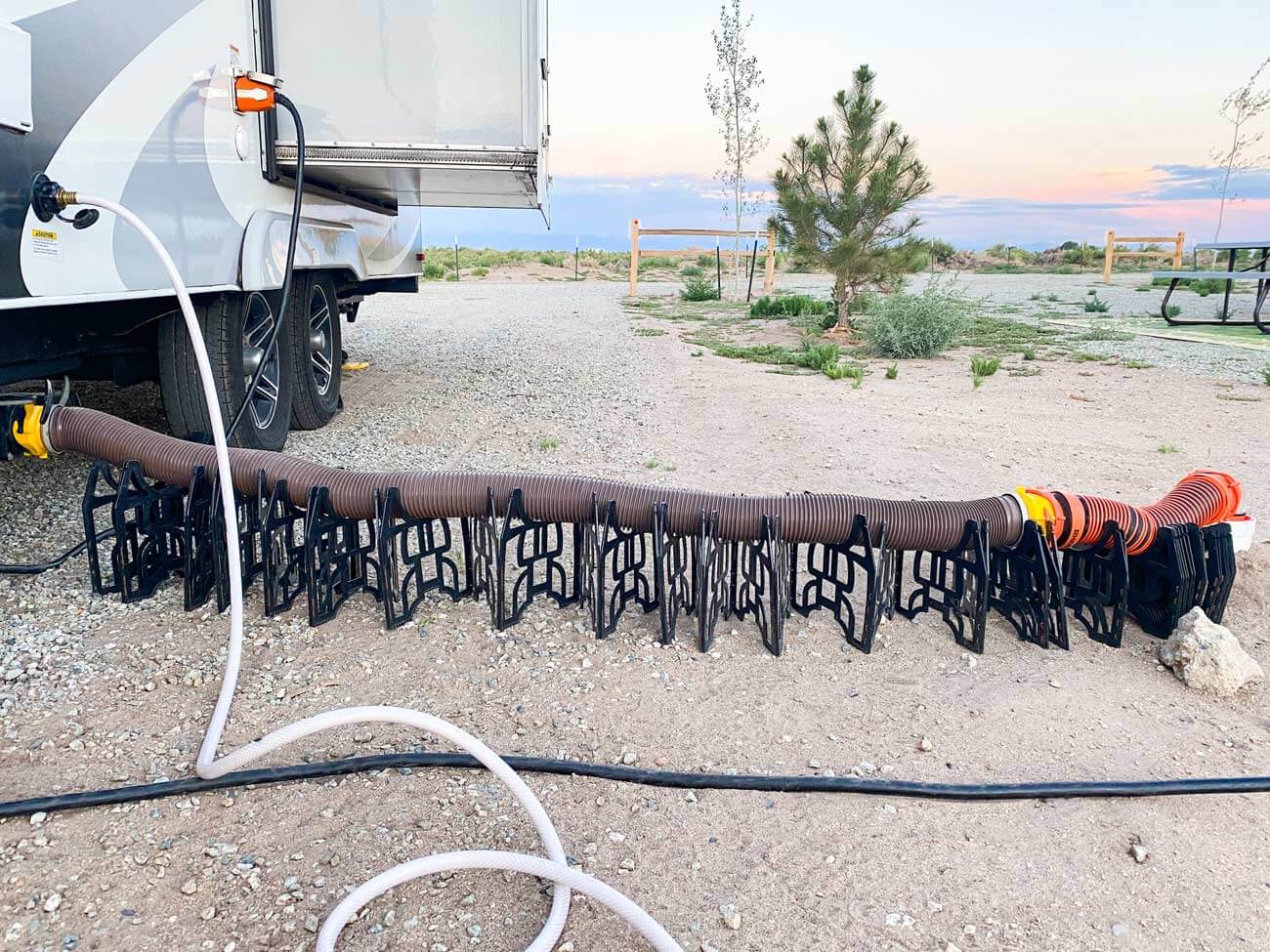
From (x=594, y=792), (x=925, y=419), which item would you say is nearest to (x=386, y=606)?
(x=594, y=792)

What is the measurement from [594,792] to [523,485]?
1101 millimetres

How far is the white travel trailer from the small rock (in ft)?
7.87

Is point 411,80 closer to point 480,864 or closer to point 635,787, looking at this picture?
point 635,787

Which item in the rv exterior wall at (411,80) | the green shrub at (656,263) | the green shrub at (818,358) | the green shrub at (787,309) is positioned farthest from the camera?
the green shrub at (656,263)

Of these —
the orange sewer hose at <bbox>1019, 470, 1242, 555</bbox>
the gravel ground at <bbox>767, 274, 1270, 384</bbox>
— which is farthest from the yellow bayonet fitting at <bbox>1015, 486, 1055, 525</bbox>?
the gravel ground at <bbox>767, 274, 1270, 384</bbox>

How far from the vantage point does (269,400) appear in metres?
4.70

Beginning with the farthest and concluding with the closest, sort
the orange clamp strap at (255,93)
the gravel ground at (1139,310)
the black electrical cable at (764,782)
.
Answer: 1. the gravel ground at (1139,310)
2. the orange clamp strap at (255,93)
3. the black electrical cable at (764,782)

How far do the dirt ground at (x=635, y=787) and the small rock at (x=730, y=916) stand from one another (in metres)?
0.01

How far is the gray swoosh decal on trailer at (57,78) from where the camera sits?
8.08 feet

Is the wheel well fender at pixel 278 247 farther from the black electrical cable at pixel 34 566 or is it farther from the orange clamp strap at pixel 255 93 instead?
the black electrical cable at pixel 34 566

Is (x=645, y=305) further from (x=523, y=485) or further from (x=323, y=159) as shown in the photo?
(x=523, y=485)

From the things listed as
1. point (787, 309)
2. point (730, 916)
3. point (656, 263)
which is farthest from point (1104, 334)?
point (656, 263)

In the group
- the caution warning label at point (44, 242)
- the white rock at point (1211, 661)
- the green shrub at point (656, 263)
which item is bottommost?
the white rock at point (1211, 661)

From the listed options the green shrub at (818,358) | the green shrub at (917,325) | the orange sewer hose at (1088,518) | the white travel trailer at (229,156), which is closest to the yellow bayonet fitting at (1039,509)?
the orange sewer hose at (1088,518)
